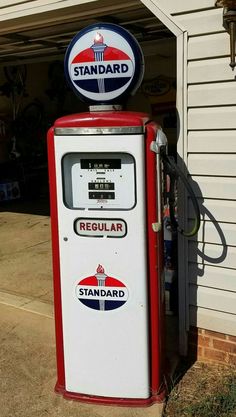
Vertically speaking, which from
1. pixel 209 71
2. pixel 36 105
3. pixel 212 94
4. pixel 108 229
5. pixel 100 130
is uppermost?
pixel 209 71

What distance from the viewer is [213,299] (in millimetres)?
3521

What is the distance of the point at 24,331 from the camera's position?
4367 mm

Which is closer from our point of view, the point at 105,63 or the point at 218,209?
the point at 105,63

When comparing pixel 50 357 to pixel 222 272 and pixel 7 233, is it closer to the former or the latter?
pixel 222 272

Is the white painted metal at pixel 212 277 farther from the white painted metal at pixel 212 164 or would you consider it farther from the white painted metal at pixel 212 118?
the white painted metal at pixel 212 118

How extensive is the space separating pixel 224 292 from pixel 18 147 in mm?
8321

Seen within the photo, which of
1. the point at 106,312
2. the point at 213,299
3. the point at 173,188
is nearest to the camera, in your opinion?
the point at 106,312

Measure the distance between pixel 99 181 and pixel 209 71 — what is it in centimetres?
102

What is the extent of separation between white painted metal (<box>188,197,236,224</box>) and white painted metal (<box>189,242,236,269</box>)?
194mm

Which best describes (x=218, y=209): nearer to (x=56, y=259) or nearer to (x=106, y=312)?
(x=106, y=312)

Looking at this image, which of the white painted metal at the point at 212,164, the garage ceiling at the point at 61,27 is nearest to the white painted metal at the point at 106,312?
the white painted metal at the point at 212,164

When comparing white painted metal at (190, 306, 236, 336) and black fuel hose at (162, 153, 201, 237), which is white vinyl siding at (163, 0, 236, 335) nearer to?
white painted metal at (190, 306, 236, 336)

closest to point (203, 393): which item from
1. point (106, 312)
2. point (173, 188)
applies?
point (106, 312)

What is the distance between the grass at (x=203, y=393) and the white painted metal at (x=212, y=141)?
1.55 metres
